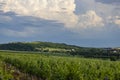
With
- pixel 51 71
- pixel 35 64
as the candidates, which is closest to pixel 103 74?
pixel 51 71

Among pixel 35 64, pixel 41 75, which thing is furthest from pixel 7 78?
pixel 35 64

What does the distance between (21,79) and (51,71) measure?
468 cm

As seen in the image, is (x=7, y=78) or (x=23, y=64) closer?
(x=7, y=78)

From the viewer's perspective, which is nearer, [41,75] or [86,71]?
[86,71]

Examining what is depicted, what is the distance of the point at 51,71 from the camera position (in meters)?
57.7

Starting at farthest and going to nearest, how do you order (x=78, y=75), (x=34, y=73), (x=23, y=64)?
(x=23, y=64)
(x=34, y=73)
(x=78, y=75)

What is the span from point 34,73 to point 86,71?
18.5 m

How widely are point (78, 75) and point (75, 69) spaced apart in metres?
1.17

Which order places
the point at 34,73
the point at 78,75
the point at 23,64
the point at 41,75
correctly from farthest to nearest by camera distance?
the point at 23,64 → the point at 34,73 → the point at 41,75 → the point at 78,75

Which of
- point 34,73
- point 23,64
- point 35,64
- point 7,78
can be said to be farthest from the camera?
point 23,64

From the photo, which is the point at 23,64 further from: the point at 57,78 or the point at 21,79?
the point at 57,78

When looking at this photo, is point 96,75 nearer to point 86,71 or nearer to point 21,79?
point 86,71

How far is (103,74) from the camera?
165 feet

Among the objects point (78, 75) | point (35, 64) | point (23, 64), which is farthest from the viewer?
point (23, 64)
